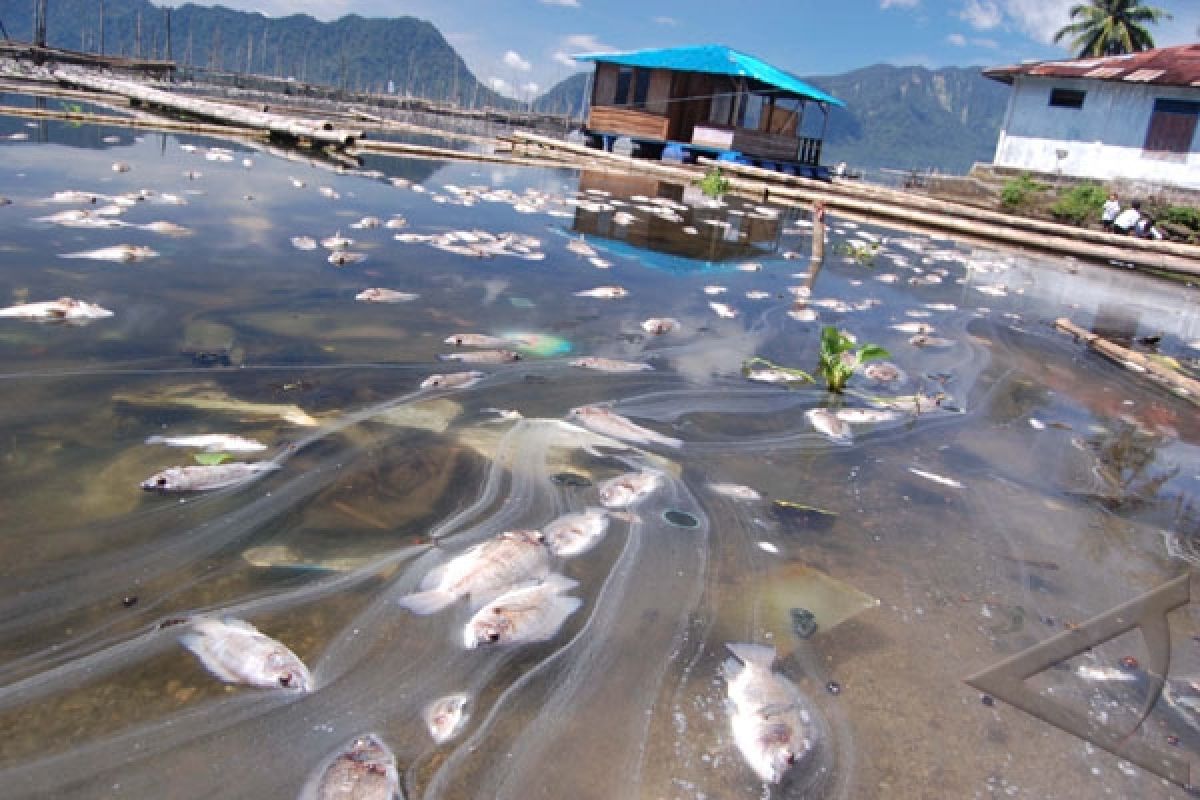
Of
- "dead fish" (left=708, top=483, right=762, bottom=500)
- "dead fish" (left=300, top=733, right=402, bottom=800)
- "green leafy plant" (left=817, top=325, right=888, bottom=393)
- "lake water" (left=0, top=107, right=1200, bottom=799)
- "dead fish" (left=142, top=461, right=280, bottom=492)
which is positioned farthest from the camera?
"green leafy plant" (left=817, top=325, right=888, bottom=393)

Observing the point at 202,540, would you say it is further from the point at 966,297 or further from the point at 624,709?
the point at 966,297

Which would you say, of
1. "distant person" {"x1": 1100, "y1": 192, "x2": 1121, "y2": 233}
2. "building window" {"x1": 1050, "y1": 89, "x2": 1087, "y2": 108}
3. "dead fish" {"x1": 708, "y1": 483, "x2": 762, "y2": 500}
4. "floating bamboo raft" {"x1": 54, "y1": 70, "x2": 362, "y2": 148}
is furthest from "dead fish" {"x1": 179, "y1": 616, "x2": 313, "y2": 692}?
"building window" {"x1": 1050, "y1": 89, "x2": 1087, "y2": 108}

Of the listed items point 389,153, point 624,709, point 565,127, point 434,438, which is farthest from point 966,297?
point 565,127

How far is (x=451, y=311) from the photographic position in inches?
233

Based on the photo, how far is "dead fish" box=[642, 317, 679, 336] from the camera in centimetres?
613

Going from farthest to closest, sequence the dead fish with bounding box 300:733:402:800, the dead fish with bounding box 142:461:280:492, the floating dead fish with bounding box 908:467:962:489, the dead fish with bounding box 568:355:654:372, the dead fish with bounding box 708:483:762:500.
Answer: the dead fish with bounding box 568:355:654:372 → the floating dead fish with bounding box 908:467:962:489 → the dead fish with bounding box 708:483:762:500 → the dead fish with bounding box 142:461:280:492 → the dead fish with bounding box 300:733:402:800

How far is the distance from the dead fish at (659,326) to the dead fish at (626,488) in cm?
265

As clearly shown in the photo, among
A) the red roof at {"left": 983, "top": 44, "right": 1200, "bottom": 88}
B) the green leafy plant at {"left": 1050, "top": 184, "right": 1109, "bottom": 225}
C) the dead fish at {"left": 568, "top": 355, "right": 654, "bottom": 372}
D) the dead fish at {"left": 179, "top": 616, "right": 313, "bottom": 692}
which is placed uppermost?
the red roof at {"left": 983, "top": 44, "right": 1200, "bottom": 88}

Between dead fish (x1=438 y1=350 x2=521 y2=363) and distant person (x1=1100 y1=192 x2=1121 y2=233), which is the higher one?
distant person (x1=1100 y1=192 x2=1121 y2=233)

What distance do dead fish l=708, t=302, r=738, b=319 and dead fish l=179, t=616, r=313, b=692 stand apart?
5.49m

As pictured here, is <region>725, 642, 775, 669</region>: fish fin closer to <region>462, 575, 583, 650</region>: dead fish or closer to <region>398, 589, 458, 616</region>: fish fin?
<region>462, 575, 583, 650</region>: dead fish

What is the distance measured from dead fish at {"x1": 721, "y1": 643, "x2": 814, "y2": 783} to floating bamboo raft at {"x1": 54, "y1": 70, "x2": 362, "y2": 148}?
16.8 meters

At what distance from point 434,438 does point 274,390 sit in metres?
1.01

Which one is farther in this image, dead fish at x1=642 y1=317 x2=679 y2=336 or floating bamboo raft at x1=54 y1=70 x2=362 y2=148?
floating bamboo raft at x1=54 y1=70 x2=362 y2=148
